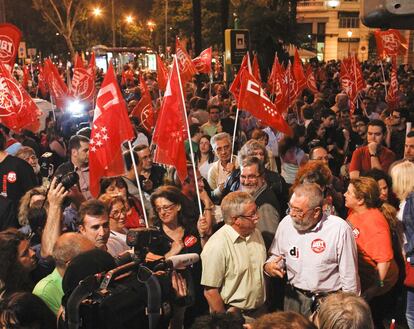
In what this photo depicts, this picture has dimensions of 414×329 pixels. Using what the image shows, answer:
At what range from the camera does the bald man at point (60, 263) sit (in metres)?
3.67

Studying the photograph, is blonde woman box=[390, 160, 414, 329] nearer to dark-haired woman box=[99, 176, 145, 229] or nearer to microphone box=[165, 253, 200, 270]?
microphone box=[165, 253, 200, 270]

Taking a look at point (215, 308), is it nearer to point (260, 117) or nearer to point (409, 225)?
point (409, 225)

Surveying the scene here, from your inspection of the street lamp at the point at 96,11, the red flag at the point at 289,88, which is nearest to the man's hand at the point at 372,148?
the red flag at the point at 289,88

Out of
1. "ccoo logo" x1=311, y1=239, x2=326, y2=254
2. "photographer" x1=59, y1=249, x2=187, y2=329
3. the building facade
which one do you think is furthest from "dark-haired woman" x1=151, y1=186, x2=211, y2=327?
the building facade

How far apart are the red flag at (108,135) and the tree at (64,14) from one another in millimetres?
42158

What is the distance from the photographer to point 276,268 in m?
4.40

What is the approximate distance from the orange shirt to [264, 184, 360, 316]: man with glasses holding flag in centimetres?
40

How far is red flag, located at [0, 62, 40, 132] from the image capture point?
8586 millimetres

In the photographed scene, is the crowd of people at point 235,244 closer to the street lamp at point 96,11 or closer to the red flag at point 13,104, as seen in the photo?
the red flag at point 13,104

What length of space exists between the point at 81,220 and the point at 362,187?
227cm

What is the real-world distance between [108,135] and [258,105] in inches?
111

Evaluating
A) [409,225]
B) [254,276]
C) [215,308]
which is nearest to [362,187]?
[409,225]

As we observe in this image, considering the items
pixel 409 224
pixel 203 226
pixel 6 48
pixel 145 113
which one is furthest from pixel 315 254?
pixel 6 48

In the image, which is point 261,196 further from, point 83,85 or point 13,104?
point 83,85
